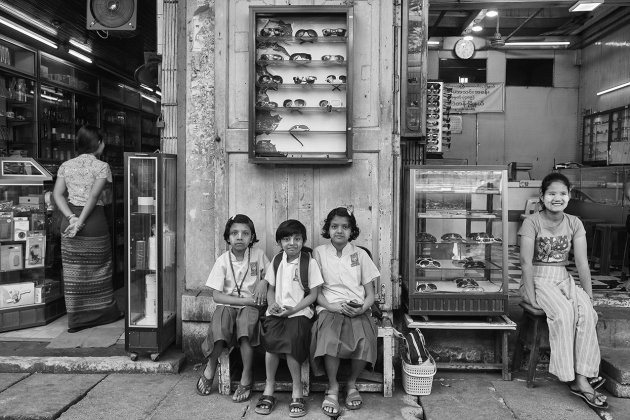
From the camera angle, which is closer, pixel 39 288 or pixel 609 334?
pixel 609 334

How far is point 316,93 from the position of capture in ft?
15.8

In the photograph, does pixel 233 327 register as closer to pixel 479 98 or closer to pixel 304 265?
pixel 304 265

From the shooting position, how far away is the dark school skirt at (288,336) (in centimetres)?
409

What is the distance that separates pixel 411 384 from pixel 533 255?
1529 millimetres

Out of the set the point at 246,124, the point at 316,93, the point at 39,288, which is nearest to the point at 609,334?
the point at 316,93

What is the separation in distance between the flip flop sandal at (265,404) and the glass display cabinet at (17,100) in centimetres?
513

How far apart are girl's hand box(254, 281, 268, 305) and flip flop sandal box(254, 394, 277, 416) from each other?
0.71 m

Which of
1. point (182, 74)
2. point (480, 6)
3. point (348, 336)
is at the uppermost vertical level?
point (480, 6)

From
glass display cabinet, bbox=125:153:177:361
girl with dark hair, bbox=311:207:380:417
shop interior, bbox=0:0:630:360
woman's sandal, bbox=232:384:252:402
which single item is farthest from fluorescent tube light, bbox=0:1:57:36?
woman's sandal, bbox=232:384:252:402

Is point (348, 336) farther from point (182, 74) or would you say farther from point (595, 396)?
point (182, 74)

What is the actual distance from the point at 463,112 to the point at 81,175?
38.1 ft

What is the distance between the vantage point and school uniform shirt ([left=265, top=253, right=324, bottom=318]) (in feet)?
14.0

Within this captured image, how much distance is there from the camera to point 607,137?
12883mm

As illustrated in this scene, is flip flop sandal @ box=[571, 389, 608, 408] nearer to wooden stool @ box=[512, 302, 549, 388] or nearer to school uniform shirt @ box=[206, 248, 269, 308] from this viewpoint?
wooden stool @ box=[512, 302, 549, 388]
